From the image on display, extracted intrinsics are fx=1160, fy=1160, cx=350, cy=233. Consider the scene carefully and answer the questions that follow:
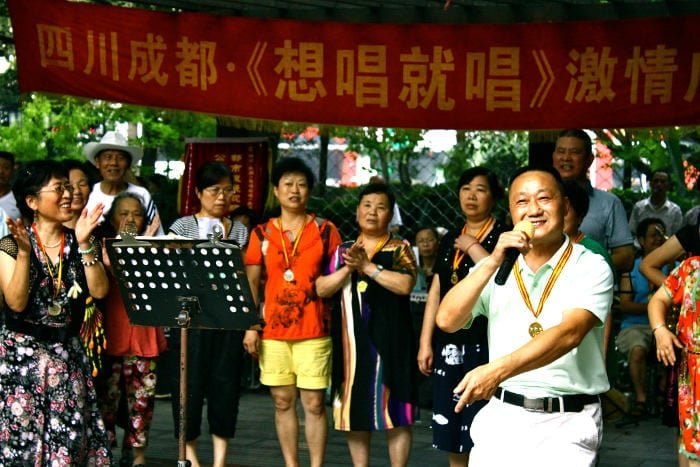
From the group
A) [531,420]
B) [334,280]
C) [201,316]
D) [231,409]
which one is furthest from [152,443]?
[531,420]

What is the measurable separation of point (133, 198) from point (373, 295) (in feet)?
5.33

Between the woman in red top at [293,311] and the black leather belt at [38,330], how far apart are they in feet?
3.88

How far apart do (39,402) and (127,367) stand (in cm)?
105

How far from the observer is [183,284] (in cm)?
555

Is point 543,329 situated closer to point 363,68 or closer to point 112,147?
point 112,147

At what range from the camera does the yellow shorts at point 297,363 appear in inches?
263

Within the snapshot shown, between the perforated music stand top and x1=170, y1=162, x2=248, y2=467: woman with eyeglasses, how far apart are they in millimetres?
1223

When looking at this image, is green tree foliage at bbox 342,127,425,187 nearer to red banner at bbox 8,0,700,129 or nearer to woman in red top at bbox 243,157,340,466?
red banner at bbox 8,0,700,129

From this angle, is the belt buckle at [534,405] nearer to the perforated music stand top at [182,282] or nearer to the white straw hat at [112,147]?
the perforated music stand top at [182,282]

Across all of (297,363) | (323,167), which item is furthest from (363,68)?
(323,167)

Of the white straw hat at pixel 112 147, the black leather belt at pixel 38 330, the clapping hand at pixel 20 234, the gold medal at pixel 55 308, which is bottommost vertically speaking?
the black leather belt at pixel 38 330

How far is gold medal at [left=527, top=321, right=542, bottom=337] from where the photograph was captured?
159 inches

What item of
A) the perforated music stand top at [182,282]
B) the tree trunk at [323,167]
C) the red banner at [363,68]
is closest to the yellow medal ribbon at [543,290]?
the perforated music stand top at [182,282]

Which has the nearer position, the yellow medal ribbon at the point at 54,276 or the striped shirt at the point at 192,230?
the yellow medal ribbon at the point at 54,276
